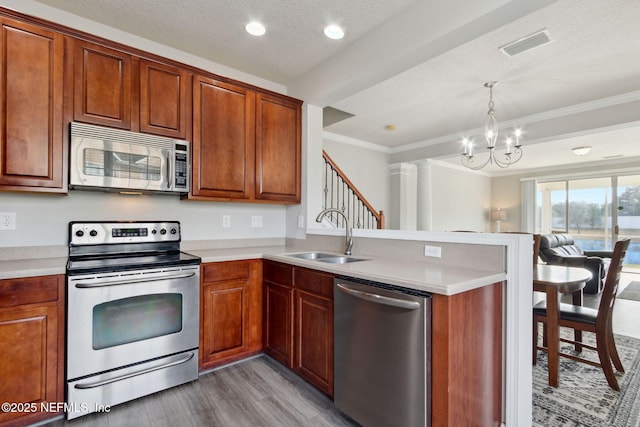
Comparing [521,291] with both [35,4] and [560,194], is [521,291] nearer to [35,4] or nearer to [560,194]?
[35,4]

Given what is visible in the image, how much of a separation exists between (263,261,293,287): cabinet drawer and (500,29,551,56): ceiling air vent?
266 centimetres

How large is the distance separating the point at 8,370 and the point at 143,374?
0.67 metres

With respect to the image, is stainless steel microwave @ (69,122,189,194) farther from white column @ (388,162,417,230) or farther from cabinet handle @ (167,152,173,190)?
white column @ (388,162,417,230)

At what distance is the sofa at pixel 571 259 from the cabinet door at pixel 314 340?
4.90 meters

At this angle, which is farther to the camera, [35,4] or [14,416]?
[35,4]

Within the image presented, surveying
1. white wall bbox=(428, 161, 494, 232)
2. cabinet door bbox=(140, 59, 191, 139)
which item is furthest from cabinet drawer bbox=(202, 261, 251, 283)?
white wall bbox=(428, 161, 494, 232)

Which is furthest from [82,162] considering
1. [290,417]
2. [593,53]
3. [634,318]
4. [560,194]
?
[560,194]

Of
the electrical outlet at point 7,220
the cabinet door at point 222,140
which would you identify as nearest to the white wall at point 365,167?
the cabinet door at point 222,140

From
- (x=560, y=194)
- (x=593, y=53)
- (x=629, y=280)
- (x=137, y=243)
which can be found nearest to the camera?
(x=137, y=243)

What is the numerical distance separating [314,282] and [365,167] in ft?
13.7

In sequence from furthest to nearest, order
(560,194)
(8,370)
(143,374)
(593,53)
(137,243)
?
(560,194) → (593,53) → (137,243) → (143,374) → (8,370)

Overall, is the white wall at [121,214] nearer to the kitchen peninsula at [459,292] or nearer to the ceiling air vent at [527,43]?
the kitchen peninsula at [459,292]

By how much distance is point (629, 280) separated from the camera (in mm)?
6355

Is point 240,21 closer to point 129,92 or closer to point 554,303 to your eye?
point 129,92
